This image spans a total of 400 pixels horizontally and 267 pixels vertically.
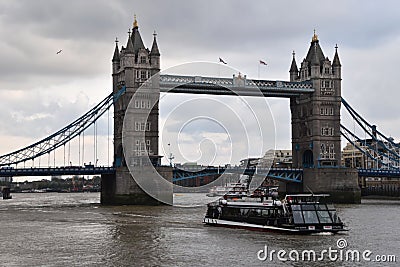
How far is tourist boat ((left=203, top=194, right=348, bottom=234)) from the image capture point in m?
42.7

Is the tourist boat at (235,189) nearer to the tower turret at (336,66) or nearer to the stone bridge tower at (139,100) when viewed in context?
the stone bridge tower at (139,100)

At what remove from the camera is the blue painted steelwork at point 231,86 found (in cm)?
8325

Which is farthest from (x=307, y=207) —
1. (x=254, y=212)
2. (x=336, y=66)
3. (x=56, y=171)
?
(x=336, y=66)

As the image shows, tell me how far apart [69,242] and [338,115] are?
58.4 metres

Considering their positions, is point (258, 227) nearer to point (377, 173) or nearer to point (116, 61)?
point (116, 61)

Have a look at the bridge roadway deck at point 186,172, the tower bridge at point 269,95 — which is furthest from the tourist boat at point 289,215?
the bridge roadway deck at point 186,172

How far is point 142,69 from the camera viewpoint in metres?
83.1

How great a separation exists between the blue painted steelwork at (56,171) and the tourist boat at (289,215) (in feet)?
120

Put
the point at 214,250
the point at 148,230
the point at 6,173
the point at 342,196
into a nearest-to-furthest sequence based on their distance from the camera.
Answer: the point at 214,250 < the point at 148,230 < the point at 6,173 < the point at 342,196

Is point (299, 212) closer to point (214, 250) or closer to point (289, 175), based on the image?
point (214, 250)

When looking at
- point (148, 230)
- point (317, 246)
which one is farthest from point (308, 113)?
point (317, 246)

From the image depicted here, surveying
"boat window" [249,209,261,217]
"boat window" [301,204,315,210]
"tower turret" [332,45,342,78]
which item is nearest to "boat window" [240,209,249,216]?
"boat window" [249,209,261,217]

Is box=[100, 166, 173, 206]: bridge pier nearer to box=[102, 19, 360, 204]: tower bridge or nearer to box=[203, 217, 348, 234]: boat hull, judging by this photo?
box=[102, 19, 360, 204]: tower bridge

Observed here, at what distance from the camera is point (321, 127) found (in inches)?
3600
